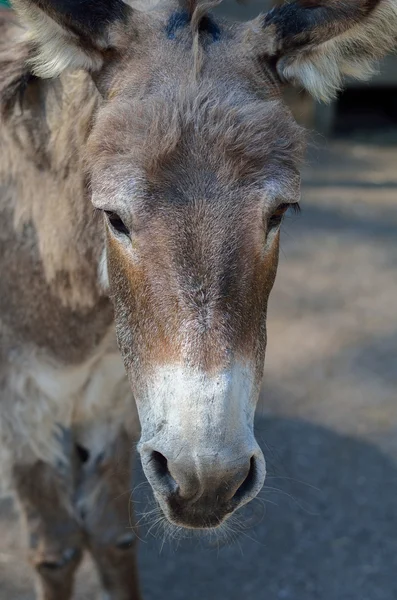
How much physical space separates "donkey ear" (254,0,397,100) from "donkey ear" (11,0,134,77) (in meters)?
0.44

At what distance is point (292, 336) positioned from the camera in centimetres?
557

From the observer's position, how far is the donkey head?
1860mm

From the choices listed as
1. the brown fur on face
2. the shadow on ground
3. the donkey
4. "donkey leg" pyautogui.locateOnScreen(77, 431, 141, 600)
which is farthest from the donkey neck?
the shadow on ground

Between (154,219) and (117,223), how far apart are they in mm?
160

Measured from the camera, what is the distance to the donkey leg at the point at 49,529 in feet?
10.2

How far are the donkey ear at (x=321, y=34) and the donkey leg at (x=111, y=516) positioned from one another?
158 cm

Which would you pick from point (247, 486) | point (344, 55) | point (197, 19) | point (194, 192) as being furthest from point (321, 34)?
point (247, 486)

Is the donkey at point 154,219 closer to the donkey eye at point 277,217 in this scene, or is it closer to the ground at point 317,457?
the donkey eye at point 277,217

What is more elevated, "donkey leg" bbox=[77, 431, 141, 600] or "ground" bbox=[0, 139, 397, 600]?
"donkey leg" bbox=[77, 431, 141, 600]

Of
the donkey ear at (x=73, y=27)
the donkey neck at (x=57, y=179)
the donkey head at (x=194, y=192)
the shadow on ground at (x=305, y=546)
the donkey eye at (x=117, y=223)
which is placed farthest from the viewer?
the shadow on ground at (x=305, y=546)

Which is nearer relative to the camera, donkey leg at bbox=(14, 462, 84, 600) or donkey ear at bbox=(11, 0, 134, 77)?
donkey ear at bbox=(11, 0, 134, 77)

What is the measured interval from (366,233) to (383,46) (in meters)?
4.92

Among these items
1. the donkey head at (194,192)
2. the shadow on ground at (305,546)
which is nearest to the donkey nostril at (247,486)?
the donkey head at (194,192)

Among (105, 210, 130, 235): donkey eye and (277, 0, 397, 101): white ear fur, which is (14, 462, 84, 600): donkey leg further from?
(277, 0, 397, 101): white ear fur
